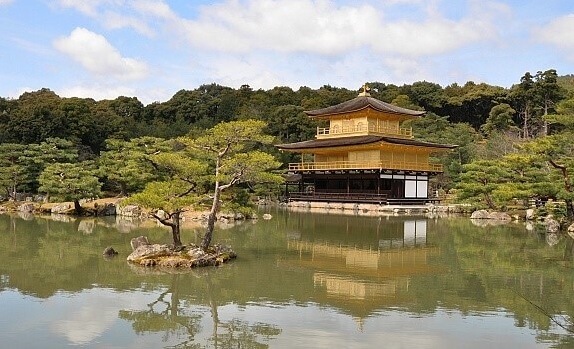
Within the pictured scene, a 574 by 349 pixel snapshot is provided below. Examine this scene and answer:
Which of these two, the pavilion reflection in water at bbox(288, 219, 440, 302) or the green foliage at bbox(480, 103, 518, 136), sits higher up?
the green foliage at bbox(480, 103, 518, 136)

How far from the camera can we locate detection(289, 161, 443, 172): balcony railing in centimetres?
3184

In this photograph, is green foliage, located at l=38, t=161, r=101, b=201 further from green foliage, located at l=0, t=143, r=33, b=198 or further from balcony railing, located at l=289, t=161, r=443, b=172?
balcony railing, located at l=289, t=161, r=443, b=172

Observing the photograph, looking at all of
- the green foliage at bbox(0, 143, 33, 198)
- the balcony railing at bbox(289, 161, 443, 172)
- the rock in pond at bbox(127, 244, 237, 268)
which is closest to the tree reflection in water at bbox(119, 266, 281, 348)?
the rock in pond at bbox(127, 244, 237, 268)

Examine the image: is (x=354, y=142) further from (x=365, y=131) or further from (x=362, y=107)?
(x=362, y=107)

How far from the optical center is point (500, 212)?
25781 millimetres

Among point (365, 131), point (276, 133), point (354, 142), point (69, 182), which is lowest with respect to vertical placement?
point (69, 182)

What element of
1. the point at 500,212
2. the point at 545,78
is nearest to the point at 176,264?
the point at 500,212

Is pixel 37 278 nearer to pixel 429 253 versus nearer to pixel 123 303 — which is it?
pixel 123 303

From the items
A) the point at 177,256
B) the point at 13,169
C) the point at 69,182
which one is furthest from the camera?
the point at 13,169

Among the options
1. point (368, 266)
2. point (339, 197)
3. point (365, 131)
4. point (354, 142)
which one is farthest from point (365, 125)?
point (368, 266)

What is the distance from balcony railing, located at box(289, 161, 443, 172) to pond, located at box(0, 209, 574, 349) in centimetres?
1576

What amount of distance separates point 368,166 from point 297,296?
23.7 m

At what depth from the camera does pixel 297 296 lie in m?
8.76

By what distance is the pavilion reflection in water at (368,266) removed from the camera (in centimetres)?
904
